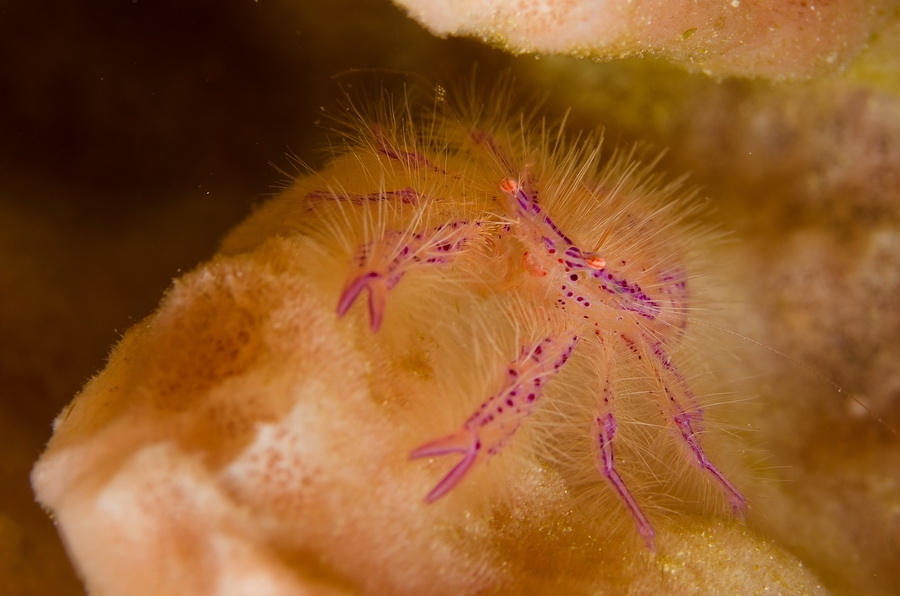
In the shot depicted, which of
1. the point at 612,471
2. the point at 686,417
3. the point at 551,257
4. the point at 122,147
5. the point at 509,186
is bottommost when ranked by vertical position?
the point at 612,471

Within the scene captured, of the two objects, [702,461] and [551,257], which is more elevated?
[551,257]

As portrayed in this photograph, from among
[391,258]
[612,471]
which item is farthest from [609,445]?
[391,258]

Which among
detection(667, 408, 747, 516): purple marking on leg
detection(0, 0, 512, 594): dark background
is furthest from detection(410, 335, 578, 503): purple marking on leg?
detection(0, 0, 512, 594): dark background

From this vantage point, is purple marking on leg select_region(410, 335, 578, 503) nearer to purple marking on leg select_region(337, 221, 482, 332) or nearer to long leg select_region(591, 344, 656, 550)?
long leg select_region(591, 344, 656, 550)

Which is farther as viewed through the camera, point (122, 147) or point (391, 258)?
point (122, 147)

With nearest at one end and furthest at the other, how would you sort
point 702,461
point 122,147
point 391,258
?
point 391,258, point 122,147, point 702,461

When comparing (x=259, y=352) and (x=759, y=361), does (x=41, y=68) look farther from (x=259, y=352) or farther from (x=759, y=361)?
(x=759, y=361)

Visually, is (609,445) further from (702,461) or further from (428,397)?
(428,397)

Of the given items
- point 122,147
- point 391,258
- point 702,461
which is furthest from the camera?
point 702,461
